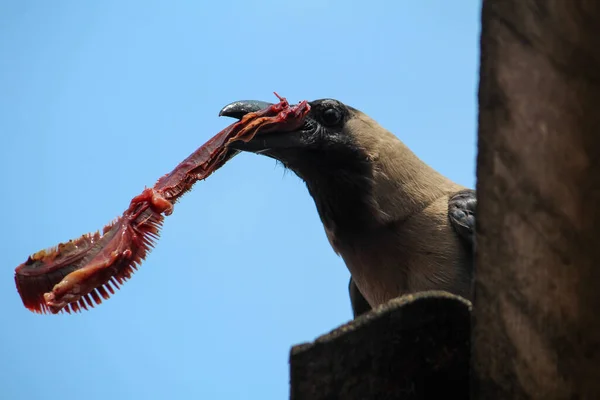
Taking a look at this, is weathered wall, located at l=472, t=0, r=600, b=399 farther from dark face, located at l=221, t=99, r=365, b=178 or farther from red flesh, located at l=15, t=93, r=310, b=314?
dark face, located at l=221, t=99, r=365, b=178

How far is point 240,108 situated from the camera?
4.17 meters

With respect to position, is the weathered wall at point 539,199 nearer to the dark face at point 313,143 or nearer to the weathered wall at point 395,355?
the weathered wall at point 395,355

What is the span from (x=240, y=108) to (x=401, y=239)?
995mm

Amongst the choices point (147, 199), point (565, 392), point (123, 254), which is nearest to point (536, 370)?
point (565, 392)

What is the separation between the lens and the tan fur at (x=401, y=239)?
409cm

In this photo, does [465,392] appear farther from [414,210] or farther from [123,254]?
[414,210]

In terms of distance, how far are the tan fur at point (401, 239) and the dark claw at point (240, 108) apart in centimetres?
47

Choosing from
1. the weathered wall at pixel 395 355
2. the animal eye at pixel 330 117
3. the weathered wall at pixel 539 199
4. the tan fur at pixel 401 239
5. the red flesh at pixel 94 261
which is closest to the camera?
the weathered wall at pixel 539 199

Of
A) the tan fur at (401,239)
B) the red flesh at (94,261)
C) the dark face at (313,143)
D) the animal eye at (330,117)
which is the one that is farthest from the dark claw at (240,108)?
the red flesh at (94,261)

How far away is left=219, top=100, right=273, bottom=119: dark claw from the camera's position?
4133mm

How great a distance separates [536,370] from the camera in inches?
56.4

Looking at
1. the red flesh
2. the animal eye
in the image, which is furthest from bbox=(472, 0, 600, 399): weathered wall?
the animal eye

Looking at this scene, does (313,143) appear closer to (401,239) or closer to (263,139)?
(263,139)

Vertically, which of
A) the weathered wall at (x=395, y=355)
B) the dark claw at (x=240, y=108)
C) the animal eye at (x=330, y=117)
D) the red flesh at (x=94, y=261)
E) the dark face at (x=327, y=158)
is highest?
the dark claw at (x=240, y=108)
